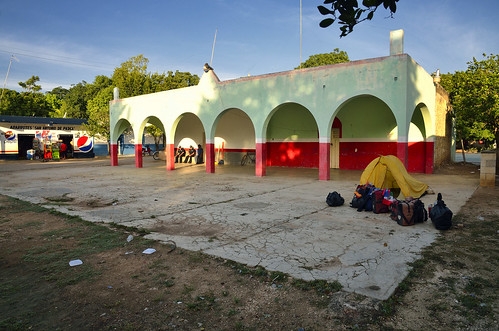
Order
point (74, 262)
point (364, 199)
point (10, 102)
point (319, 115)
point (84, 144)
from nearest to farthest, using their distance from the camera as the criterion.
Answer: point (74, 262) → point (364, 199) → point (319, 115) → point (84, 144) → point (10, 102)

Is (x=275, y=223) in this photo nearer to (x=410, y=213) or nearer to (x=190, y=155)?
(x=410, y=213)

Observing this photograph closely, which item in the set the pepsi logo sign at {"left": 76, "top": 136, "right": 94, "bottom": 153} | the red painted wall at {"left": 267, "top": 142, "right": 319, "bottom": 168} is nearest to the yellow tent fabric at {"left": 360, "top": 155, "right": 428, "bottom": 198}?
the red painted wall at {"left": 267, "top": 142, "right": 319, "bottom": 168}

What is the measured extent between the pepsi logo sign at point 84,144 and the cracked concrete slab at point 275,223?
2391 cm

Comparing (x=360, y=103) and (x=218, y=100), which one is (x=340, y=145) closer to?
(x=360, y=103)

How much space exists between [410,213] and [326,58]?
109 feet

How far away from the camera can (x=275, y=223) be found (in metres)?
6.85

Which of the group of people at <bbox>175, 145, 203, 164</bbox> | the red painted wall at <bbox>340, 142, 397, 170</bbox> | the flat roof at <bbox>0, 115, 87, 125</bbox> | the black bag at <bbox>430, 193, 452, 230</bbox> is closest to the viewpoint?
the black bag at <bbox>430, 193, 452, 230</bbox>

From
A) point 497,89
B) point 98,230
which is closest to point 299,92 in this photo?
point 497,89

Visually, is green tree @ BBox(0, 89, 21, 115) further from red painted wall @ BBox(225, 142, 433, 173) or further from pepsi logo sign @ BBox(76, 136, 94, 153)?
red painted wall @ BBox(225, 142, 433, 173)

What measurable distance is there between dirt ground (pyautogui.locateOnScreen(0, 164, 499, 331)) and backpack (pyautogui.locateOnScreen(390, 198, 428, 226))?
1.04 metres

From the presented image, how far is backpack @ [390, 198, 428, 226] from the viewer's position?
657 cm

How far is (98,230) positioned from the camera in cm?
640

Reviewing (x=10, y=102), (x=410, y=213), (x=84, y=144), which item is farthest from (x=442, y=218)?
(x=10, y=102)

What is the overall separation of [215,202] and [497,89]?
45.0 feet
